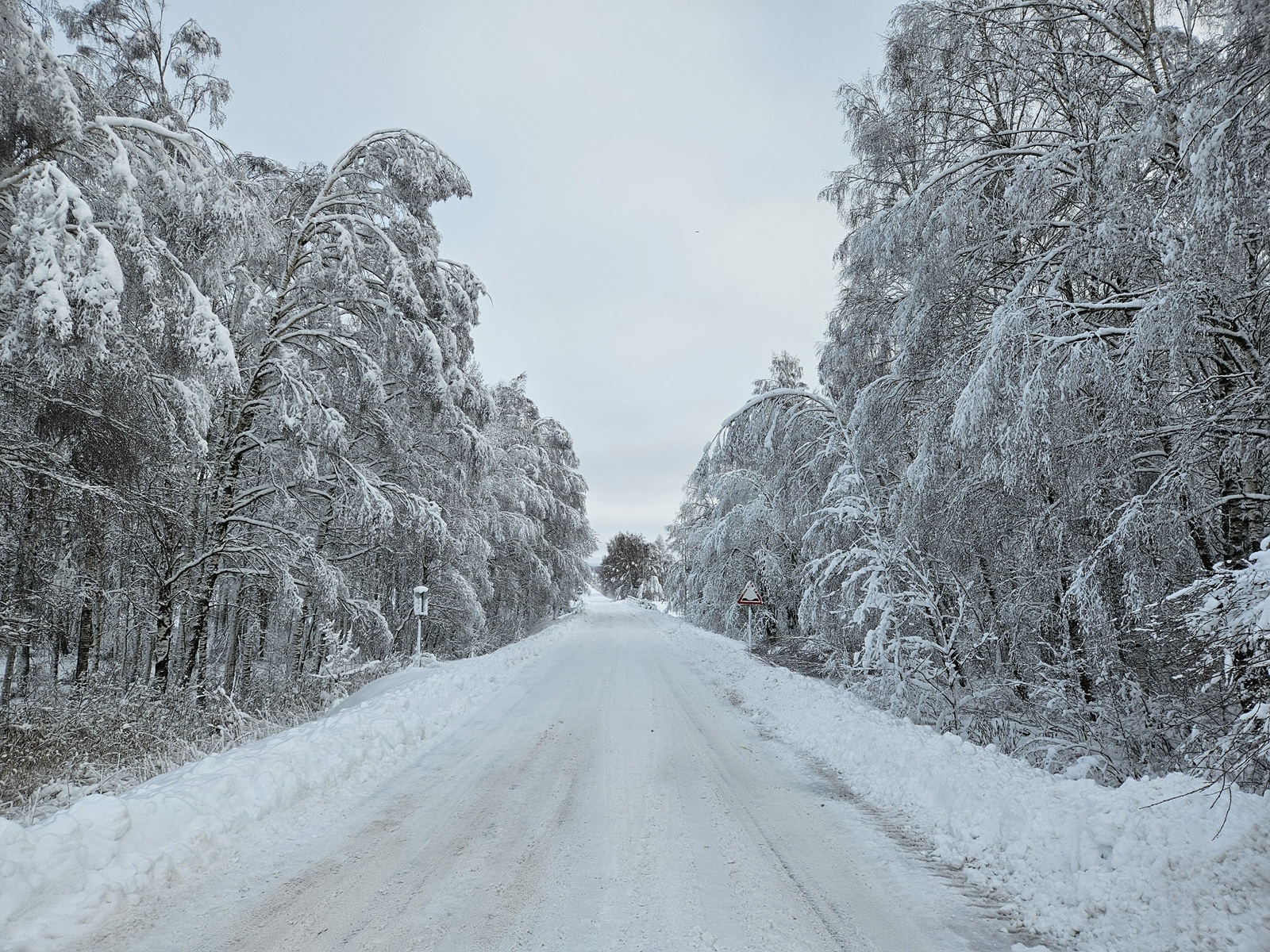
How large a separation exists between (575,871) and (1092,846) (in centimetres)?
311

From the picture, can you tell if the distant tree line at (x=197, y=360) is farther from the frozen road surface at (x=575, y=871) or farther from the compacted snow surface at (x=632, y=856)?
the frozen road surface at (x=575, y=871)

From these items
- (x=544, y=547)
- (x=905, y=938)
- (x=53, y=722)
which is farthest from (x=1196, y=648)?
(x=544, y=547)

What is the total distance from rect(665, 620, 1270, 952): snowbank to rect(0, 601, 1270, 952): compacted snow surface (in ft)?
0.05

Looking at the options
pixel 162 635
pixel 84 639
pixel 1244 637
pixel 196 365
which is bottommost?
pixel 84 639

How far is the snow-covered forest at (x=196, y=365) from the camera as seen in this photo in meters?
4.64

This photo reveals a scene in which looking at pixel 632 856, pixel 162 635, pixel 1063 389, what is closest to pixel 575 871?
pixel 632 856

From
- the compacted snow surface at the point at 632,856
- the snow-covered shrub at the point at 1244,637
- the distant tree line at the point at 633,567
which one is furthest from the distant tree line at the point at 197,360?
the distant tree line at the point at 633,567

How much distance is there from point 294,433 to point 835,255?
867 centimetres

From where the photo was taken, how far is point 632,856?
4039mm

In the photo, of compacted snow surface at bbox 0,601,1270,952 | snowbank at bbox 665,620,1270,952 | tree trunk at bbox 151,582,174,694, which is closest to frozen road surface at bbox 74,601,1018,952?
compacted snow surface at bbox 0,601,1270,952

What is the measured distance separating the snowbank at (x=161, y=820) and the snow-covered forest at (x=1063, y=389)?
18.6ft

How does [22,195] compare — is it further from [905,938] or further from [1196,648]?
[1196,648]

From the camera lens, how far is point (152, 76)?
8633 mm

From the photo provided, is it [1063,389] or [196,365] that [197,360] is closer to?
[196,365]
